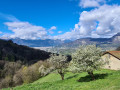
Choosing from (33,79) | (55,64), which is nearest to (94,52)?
(55,64)

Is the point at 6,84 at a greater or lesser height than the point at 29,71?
lesser

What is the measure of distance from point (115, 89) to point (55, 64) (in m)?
19.5

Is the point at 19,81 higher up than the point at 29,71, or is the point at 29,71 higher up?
the point at 29,71

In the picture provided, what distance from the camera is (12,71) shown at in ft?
297

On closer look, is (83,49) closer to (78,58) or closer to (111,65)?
(78,58)

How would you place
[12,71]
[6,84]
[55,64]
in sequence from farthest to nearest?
[12,71] < [6,84] < [55,64]

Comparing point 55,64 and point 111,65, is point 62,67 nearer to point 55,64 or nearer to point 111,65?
point 55,64

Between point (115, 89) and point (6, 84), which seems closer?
point (115, 89)

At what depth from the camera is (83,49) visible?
75.0 ft

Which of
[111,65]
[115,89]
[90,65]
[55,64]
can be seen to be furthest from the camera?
[111,65]

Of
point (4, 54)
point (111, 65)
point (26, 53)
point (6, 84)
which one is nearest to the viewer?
point (111, 65)

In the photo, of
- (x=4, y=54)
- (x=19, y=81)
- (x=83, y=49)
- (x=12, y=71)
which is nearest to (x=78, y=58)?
(x=83, y=49)

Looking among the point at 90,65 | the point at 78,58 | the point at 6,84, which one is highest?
the point at 78,58

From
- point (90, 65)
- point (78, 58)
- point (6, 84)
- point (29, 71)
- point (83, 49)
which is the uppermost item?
point (83, 49)
